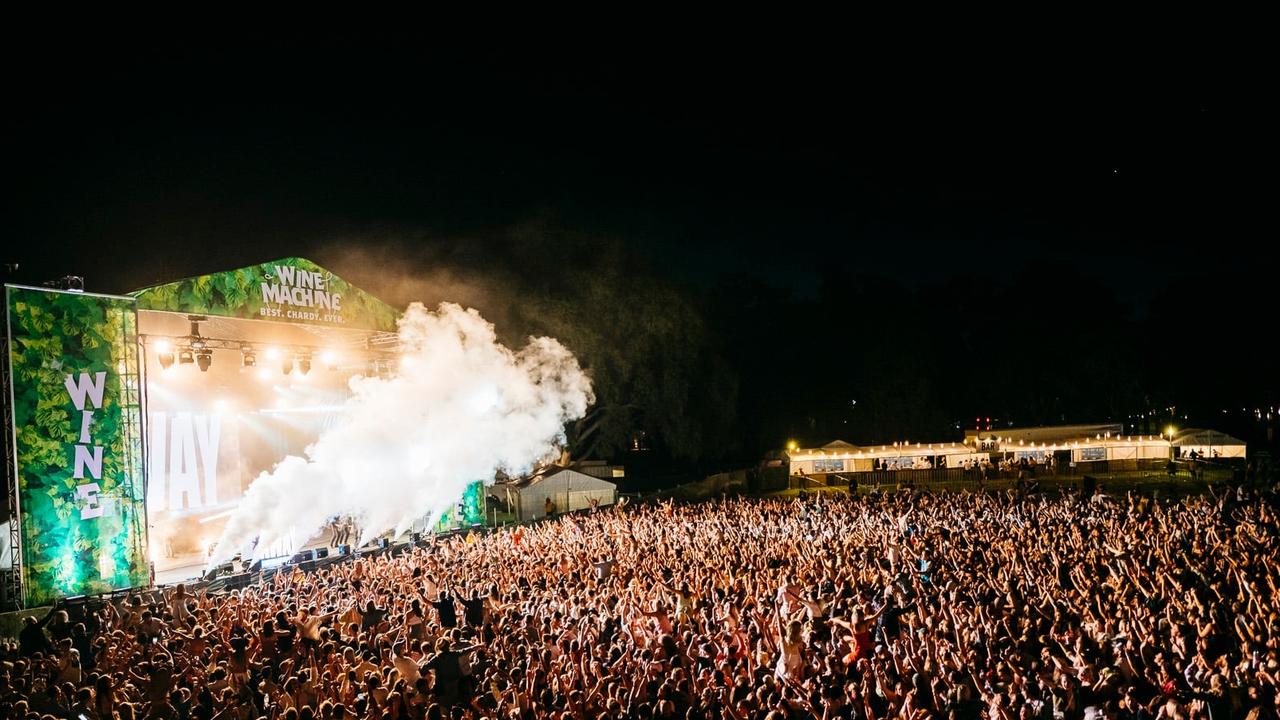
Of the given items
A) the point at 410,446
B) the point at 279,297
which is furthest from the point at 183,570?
the point at 410,446

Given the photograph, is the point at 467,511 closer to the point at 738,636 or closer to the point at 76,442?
the point at 76,442

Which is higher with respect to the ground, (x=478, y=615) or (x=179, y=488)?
(x=179, y=488)

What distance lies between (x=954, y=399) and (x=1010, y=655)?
42.4 metres

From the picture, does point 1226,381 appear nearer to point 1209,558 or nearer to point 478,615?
point 1209,558

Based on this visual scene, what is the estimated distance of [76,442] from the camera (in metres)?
13.2

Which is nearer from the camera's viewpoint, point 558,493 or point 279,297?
point 279,297

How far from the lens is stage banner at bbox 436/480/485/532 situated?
2086 centimetres

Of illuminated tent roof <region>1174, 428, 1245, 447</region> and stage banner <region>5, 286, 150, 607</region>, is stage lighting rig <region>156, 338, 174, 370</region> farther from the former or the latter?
illuminated tent roof <region>1174, 428, 1245, 447</region>

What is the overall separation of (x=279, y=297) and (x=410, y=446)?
4989 mm

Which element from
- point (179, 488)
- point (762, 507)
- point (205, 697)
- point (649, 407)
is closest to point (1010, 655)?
point (205, 697)

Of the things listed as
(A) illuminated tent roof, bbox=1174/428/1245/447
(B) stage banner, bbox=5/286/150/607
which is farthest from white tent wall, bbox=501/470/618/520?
(A) illuminated tent roof, bbox=1174/428/1245/447

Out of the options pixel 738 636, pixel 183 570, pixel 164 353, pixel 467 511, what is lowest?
pixel 183 570

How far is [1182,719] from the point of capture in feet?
13.9

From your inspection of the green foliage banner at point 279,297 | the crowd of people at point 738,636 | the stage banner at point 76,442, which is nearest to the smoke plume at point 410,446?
the green foliage banner at point 279,297
